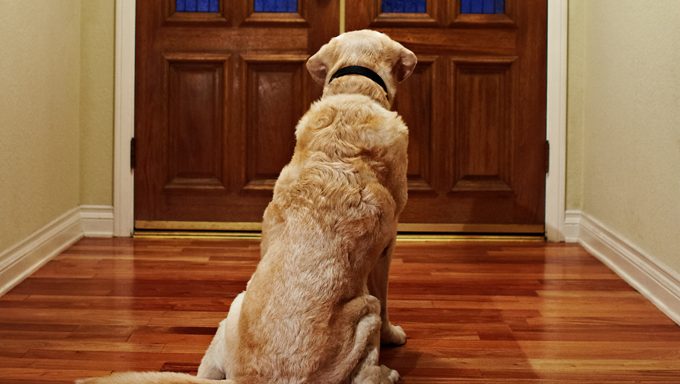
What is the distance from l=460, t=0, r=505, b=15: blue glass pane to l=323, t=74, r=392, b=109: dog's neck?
1.94m

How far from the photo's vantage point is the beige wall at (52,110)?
320 cm

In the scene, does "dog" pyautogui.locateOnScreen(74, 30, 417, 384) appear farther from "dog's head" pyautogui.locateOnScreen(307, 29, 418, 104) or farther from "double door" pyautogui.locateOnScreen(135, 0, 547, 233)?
"double door" pyautogui.locateOnScreen(135, 0, 547, 233)

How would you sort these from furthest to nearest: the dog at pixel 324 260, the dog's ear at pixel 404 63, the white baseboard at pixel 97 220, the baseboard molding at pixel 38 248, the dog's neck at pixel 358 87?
the white baseboard at pixel 97 220, the baseboard molding at pixel 38 248, the dog's ear at pixel 404 63, the dog's neck at pixel 358 87, the dog at pixel 324 260

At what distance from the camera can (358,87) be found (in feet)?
7.29

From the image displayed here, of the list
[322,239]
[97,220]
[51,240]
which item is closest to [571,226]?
[97,220]

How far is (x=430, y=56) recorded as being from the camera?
4.05 m

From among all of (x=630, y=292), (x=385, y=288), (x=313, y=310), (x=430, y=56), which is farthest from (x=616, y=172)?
(x=313, y=310)

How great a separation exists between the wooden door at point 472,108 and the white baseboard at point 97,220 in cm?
141

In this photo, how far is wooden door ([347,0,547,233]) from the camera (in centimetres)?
404

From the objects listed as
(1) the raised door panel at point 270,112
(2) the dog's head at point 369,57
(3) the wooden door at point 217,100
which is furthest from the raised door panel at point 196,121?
(2) the dog's head at point 369,57

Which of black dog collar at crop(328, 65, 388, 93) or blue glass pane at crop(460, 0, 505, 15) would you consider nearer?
black dog collar at crop(328, 65, 388, 93)

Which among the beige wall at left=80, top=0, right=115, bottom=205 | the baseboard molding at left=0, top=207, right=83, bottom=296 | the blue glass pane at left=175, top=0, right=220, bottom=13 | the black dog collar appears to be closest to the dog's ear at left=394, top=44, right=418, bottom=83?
the black dog collar

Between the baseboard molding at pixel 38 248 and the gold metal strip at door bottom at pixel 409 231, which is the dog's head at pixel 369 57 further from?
the gold metal strip at door bottom at pixel 409 231

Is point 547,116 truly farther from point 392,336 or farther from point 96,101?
point 96,101
